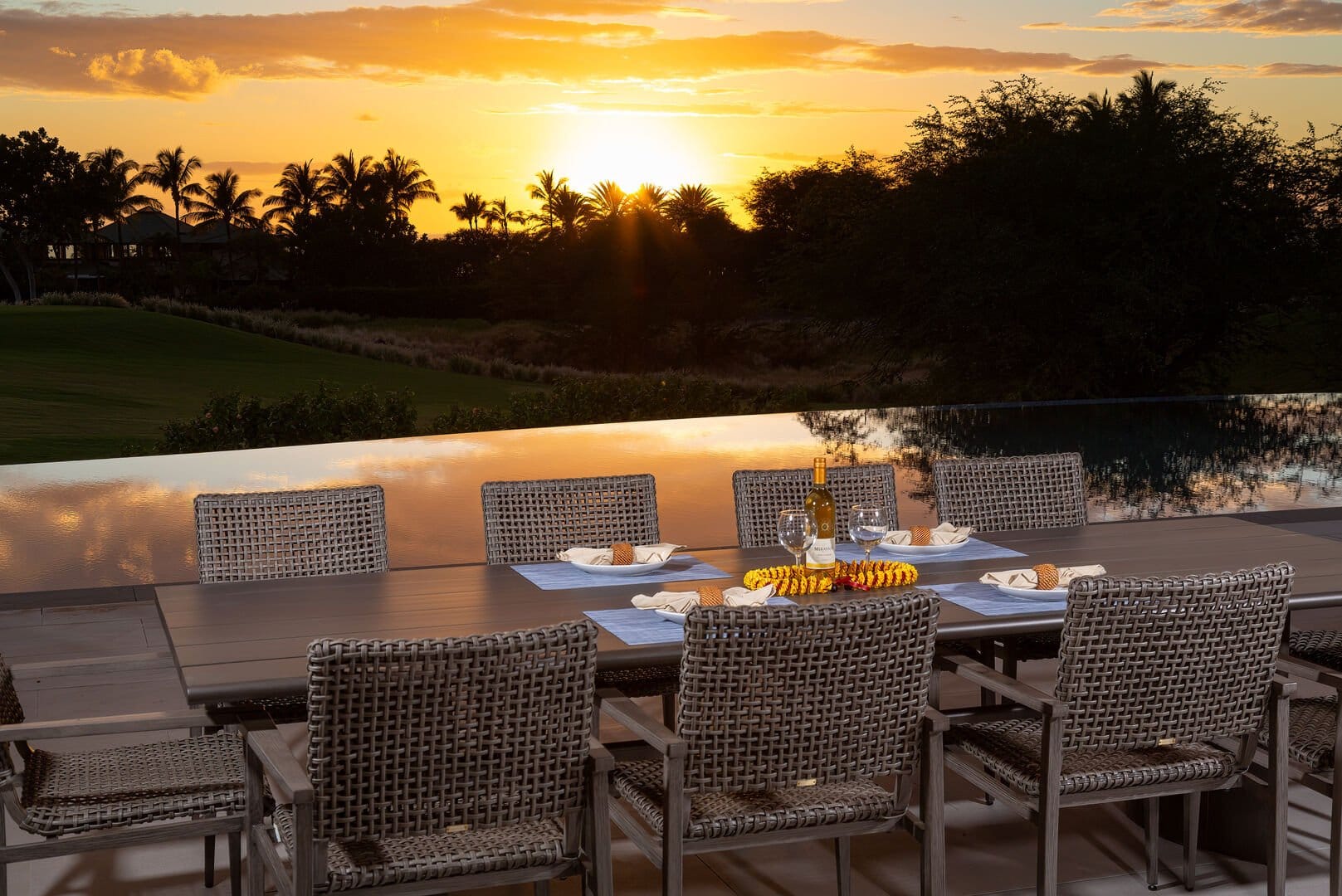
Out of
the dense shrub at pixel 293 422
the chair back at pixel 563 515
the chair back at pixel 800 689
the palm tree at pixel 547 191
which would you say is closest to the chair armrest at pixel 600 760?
the chair back at pixel 800 689

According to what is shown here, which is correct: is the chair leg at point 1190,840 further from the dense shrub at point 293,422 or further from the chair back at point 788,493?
the dense shrub at point 293,422

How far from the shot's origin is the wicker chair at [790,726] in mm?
2209

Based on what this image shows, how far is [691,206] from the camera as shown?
23344 mm

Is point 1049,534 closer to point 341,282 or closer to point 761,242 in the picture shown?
point 341,282

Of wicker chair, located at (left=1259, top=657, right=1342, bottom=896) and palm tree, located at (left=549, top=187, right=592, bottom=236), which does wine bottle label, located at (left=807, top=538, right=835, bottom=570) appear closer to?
wicker chair, located at (left=1259, top=657, right=1342, bottom=896)

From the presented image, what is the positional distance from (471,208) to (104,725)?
19149 millimetres

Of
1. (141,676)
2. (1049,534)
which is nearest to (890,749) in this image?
(1049,534)

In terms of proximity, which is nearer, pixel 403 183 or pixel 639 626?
pixel 639 626

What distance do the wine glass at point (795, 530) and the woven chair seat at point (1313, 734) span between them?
92 cm

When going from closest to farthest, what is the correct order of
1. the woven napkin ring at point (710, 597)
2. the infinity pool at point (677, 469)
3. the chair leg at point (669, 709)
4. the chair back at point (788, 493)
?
the woven napkin ring at point (710, 597)
the chair leg at point (669, 709)
the chair back at point (788, 493)
the infinity pool at point (677, 469)

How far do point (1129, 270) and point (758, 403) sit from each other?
18.1ft

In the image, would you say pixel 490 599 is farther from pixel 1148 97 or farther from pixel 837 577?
pixel 1148 97

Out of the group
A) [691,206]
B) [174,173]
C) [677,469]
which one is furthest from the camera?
[691,206]

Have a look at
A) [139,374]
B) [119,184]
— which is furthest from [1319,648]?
[139,374]
